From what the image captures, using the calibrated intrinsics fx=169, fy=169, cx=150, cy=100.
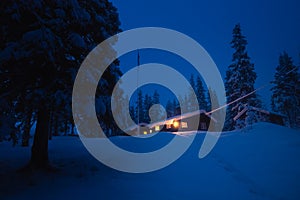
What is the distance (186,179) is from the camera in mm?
6637

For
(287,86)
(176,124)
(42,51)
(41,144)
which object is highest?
(287,86)

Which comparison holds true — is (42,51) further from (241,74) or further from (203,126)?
(203,126)

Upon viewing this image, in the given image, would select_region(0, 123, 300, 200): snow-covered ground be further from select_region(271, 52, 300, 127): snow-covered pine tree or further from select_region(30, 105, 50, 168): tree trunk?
select_region(271, 52, 300, 127): snow-covered pine tree

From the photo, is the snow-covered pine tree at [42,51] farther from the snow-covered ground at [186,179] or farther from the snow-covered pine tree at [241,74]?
the snow-covered pine tree at [241,74]

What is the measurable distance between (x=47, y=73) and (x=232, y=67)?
2962cm

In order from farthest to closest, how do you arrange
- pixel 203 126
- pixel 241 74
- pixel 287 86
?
pixel 287 86
pixel 203 126
pixel 241 74

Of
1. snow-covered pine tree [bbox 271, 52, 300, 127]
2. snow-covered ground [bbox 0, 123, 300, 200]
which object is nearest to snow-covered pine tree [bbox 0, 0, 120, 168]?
Result: snow-covered ground [bbox 0, 123, 300, 200]

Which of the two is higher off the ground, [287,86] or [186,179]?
[287,86]

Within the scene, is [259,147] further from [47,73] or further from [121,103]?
[47,73]

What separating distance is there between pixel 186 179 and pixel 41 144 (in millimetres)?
6225

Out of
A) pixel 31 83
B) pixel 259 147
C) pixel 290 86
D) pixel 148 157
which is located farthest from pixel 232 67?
pixel 31 83

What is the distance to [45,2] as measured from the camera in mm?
6004

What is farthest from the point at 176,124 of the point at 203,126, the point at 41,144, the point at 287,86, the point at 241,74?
the point at 41,144

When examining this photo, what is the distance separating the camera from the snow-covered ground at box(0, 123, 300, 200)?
516 cm
